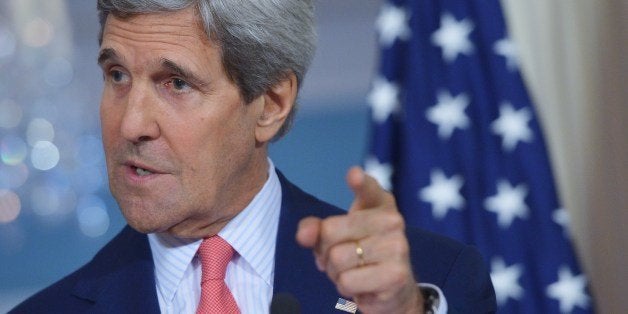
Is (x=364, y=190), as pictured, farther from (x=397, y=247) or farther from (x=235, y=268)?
(x=235, y=268)

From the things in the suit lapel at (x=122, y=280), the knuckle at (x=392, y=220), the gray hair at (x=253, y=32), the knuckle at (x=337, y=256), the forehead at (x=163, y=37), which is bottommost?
the suit lapel at (x=122, y=280)

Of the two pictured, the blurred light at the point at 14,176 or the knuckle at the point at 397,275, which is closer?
the knuckle at the point at 397,275

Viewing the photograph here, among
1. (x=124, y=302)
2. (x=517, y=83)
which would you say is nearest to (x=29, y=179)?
(x=124, y=302)

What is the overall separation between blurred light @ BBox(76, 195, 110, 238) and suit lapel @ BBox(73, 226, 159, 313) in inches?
40.8

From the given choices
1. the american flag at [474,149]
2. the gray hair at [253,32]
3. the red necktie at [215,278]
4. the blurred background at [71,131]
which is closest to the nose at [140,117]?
the gray hair at [253,32]

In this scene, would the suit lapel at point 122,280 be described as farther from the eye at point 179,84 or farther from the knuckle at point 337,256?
the knuckle at point 337,256

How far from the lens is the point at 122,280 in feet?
6.93

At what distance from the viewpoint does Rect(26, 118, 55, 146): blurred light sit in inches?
127

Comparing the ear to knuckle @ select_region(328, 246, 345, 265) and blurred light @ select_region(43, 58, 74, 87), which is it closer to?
knuckle @ select_region(328, 246, 345, 265)

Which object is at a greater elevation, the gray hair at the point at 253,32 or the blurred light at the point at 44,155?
the gray hair at the point at 253,32

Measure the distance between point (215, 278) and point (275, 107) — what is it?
0.37 meters

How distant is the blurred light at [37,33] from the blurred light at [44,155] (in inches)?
11.6

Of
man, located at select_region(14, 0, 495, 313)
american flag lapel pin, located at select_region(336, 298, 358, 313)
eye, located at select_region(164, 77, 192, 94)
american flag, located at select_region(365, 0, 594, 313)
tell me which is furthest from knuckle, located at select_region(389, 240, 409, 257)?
american flag, located at select_region(365, 0, 594, 313)

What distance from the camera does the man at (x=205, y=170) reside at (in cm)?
193
